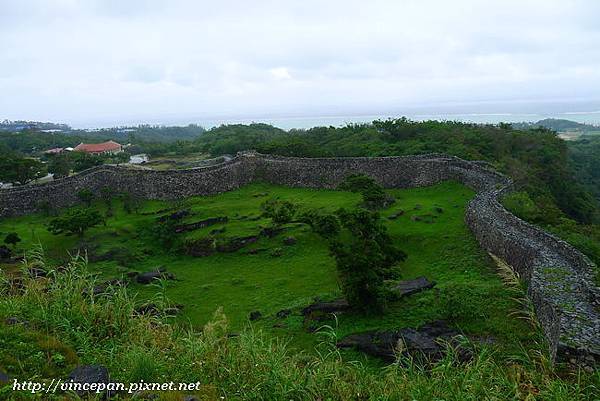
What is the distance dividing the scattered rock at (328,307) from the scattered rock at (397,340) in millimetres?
2262

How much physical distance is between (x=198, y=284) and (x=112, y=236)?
962 cm

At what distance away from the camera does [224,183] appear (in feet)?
130

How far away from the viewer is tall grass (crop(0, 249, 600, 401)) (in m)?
6.54

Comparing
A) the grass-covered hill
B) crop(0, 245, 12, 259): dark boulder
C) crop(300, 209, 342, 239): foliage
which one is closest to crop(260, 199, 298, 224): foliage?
the grass-covered hill

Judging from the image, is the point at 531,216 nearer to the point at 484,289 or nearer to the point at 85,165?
the point at 484,289

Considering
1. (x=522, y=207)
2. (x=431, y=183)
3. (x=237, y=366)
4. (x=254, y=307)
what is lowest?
(x=254, y=307)

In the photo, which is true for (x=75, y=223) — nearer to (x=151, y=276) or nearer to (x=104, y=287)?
(x=151, y=276)

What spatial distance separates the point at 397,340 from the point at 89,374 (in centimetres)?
1023

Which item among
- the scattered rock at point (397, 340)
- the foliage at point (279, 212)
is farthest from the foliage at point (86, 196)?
the scattered rock at point (397, 340)

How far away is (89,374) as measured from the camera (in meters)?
6.96

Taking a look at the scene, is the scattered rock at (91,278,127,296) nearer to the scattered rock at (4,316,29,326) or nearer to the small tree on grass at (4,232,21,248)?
the scattered rock at (4,316,29,326)

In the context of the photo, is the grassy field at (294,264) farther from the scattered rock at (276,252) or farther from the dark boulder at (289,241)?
the dark boulder at (289,241)

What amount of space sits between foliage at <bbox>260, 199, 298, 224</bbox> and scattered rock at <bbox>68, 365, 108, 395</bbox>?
72.0 feet

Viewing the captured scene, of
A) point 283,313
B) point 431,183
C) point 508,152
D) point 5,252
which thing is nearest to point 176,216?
point 5,252
